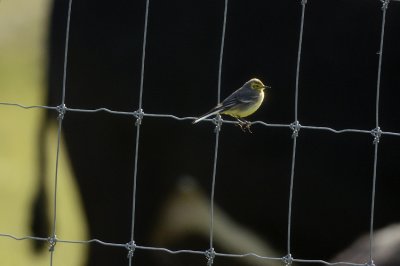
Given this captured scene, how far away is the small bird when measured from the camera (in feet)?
12.1

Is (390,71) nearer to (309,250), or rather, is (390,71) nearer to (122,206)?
(309,250)

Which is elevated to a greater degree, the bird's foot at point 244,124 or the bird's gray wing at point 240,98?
the bird's gray wing at point 240,98

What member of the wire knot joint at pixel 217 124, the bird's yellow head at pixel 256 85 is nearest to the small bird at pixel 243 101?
the bird's yellow head at pixel 256 85

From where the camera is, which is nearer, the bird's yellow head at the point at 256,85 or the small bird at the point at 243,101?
the small bird at the point at 243,101

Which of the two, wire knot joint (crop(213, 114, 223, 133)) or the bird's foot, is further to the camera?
the bird's foot

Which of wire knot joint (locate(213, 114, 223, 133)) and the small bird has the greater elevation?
the small bird

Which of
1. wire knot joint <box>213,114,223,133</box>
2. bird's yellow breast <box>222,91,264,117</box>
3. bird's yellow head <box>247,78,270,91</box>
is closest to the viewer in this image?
wire knot joint <box>213,114,223,133</box>

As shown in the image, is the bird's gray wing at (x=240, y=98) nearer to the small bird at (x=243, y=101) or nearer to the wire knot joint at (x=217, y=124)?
the small bird at (x=243, y=101)

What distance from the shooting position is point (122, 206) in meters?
4.25

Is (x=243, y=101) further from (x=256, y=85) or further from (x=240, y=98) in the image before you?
(x=256, y=85)

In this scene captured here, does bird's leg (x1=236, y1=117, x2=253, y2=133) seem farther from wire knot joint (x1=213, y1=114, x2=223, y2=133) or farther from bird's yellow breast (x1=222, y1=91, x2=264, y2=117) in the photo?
wire knot joint (x1=213, y1=114, x2=223, y2=133)

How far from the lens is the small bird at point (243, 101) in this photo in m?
3.68

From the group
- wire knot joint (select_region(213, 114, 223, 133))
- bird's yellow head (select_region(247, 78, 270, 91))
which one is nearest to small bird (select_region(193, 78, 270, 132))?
bird's yellow head (select_region(247, 78, 270, 91))

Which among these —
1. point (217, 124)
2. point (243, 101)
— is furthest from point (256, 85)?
point (217, 124)
